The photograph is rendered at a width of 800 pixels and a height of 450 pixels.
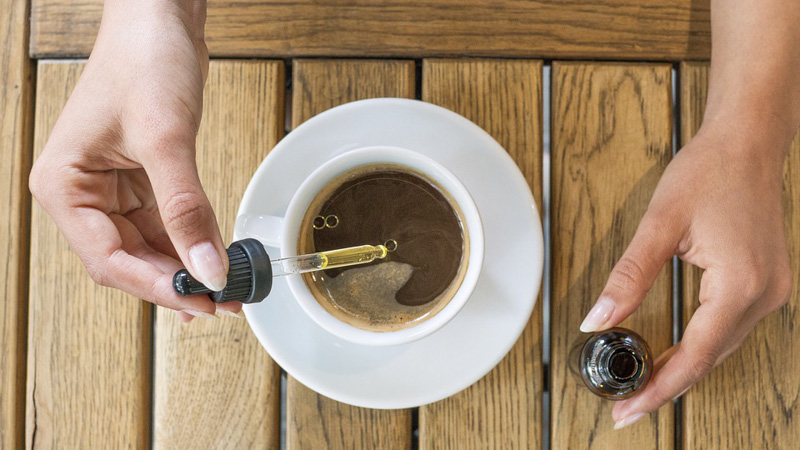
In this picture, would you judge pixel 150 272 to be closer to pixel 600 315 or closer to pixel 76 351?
pixel 76 351

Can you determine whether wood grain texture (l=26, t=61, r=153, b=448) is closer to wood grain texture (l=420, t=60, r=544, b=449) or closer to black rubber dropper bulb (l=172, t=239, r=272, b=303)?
black rubber dropper bulb (l=172, t=239, r=272, b=303)

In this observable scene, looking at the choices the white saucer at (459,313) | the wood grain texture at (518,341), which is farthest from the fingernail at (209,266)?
the wood grain texture at (518,341)

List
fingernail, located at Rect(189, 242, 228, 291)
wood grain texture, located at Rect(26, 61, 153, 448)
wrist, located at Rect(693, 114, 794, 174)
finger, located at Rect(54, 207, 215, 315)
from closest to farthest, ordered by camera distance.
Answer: fingernail, located at Rect(189, 242, 228, 291) < finger, located at Rect(54, 207, 215, 315) < wrist, located at Rect(693, 114, 794, 174) < wood grain texture, located at Rect(26, 61, 153, 448)

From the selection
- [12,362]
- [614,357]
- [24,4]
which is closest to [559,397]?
[614,357]

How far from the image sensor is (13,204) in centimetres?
109

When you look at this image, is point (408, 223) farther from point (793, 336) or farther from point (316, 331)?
point (793, 336)

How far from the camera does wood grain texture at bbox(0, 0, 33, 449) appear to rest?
3.58 ft

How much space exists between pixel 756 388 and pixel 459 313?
512mm

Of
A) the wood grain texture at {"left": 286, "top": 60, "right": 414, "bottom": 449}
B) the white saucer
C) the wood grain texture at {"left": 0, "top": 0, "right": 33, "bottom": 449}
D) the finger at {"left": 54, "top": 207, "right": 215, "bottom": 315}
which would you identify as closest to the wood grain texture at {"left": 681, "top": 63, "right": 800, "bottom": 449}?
the white saucer

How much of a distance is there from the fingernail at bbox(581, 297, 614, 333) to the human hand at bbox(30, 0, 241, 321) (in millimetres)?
503

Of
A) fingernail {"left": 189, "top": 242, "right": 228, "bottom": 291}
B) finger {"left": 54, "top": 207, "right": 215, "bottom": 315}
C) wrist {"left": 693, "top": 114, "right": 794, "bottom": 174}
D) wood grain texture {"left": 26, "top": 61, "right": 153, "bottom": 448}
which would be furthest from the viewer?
wood grain texture {"left": 26, "top": 61, "right": 153, "bottom": 448}

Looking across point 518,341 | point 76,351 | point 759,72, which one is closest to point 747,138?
point 759,72

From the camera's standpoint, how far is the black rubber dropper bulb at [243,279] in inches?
30.4

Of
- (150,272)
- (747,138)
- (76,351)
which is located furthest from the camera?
(76,351)
